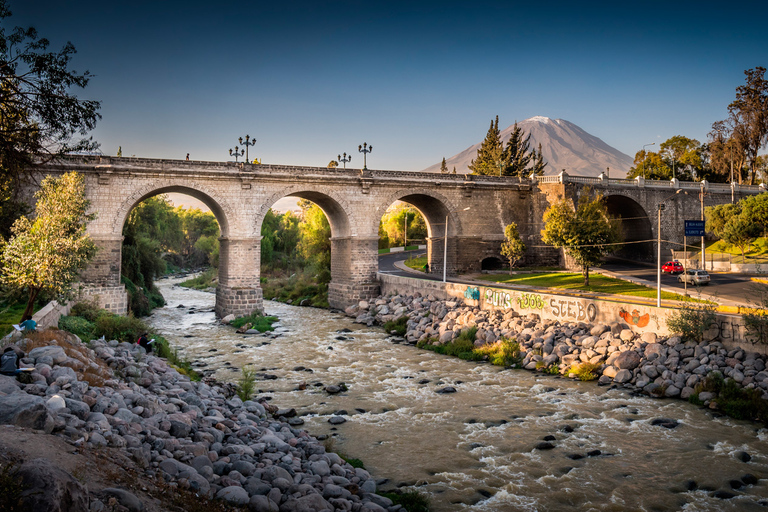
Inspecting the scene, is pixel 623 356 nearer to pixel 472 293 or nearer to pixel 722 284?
pixel 472 293

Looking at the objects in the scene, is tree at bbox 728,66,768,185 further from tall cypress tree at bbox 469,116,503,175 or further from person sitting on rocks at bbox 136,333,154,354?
person sitting on rocks at bbox 136,333,154,354

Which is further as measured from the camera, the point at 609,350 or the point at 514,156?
the point at 514,156

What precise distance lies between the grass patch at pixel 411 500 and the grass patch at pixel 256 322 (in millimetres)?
21376

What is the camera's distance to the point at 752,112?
54.7 meters

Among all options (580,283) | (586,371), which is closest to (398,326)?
(586,371)

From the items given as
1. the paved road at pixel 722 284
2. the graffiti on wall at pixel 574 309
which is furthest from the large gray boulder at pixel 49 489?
the paved road at pixel 722 284

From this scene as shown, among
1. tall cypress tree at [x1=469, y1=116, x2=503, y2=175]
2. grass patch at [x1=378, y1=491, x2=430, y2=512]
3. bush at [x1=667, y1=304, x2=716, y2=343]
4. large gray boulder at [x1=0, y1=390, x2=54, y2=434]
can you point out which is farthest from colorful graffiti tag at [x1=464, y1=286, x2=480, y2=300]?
tall cypress tree at [x1=469, y1=116, x2=503, y2=175]

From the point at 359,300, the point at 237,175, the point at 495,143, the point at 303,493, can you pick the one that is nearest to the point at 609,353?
the point at 303,493

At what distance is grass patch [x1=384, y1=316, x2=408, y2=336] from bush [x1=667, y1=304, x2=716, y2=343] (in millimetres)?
14273

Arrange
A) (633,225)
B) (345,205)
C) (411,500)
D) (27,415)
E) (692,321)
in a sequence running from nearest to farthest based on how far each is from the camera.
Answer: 1. (27,415)
2. (411,500)
3. (692,321)
4. (345,205)
5. (633,225)

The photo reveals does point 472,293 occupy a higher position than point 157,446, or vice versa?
point 472,293

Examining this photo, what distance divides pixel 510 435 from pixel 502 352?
8.75 metres

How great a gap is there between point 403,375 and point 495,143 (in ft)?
187

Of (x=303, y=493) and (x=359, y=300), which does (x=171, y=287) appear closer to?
(x=359, y=300)
